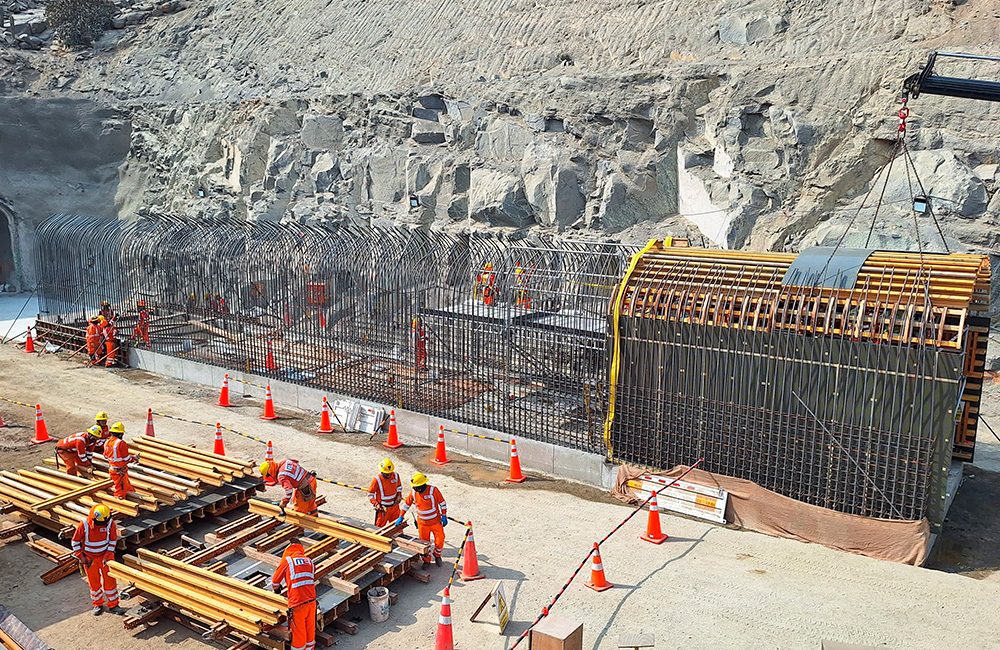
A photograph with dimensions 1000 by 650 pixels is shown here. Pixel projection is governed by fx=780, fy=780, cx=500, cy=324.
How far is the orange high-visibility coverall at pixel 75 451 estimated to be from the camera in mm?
12523

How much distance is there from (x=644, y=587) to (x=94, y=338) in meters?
18.7

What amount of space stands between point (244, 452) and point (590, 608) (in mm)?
8913

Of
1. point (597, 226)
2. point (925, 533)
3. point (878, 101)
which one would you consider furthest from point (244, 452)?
point (878, 101)

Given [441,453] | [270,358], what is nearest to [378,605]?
[441,453]

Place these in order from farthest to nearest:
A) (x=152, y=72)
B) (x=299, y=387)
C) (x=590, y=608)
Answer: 1. (x=152, y=72)
2. (x=299, y=387)
3. (x=590, y=608)

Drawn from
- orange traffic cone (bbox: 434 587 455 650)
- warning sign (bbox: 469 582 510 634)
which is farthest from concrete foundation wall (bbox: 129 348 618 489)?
orange traffic cone (bbox: 434 587 455 650)

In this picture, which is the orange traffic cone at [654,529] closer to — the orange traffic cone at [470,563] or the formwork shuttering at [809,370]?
the formwork shuttering at [809,370]

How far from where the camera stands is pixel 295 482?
417 inches

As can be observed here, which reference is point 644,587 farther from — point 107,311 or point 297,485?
point 107,311

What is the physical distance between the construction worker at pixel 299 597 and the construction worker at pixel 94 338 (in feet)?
56.3

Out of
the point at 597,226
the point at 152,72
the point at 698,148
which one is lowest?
the point at 597,226

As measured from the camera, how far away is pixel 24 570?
10.8 meters

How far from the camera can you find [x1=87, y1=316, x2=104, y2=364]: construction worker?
22.7 metres

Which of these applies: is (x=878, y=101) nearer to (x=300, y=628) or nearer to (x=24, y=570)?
(x=300, y=628)
